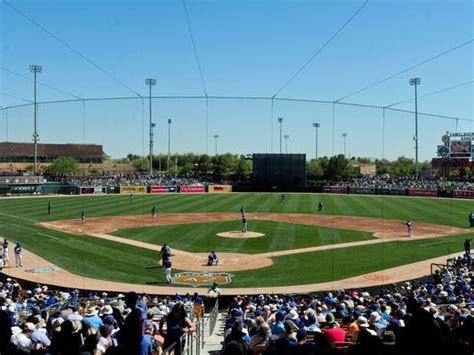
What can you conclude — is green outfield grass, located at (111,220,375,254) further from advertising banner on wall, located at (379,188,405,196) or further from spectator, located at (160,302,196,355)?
advertising banner on wall, located at (379,188,405,196)

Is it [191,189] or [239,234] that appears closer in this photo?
[239,234]

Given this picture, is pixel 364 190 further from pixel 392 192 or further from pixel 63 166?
pixel 63 166

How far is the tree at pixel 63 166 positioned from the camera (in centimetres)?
7637

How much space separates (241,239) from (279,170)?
37749 millimetres

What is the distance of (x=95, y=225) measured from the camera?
38.6 m

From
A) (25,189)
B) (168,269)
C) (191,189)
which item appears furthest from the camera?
(191,189)

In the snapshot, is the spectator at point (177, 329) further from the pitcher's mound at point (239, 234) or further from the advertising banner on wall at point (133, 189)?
the advertising banner on wall at point (133, 189)

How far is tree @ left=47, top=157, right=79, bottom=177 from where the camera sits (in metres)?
76.4

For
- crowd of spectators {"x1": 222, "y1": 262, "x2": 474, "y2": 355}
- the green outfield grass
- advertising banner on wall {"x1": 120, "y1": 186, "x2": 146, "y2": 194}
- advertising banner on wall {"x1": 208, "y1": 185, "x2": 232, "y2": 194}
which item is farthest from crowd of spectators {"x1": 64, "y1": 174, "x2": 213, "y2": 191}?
crowd of spectators {"x1": 222, "y1": 262, "x2": 474, "y2": 355}

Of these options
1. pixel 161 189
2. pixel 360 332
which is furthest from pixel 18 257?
pixel 161 189

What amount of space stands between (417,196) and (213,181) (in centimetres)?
3204

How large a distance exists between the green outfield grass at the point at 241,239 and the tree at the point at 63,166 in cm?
4452

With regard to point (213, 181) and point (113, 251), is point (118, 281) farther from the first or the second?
point (213, 181)

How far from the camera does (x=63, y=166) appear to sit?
76.8m
